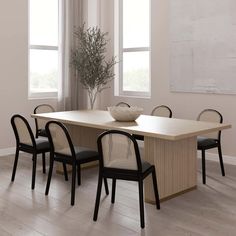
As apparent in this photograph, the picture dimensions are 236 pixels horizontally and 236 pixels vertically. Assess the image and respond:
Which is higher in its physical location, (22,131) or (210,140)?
(22,131)

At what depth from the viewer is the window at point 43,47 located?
6461mm

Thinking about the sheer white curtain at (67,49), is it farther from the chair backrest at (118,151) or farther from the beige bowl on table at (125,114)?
the chair backrest at (118,151)

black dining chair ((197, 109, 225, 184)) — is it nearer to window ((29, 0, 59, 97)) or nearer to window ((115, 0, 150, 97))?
window ((115, 0, 150, 97))

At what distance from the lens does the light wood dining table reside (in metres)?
3.71

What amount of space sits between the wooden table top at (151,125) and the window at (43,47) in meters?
1.80

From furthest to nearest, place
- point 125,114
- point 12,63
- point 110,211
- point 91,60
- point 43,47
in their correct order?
point 43,47 < point 91,60 < point 12,63 < point 125,114 < point 110,211

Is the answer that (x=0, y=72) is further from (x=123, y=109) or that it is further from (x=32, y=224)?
(x=32, y=224)

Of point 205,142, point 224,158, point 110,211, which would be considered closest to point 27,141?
point 110,211

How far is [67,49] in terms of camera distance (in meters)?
6.65

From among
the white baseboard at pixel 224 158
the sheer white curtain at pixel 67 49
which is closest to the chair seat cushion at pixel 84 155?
the white baseboard at pixel 224 158

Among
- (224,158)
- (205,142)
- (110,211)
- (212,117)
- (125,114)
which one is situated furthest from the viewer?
(224,158)

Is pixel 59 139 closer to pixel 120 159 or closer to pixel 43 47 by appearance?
pixel 120 159

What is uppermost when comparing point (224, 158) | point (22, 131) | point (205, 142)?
point (22, 131)

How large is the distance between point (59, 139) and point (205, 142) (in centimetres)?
172
